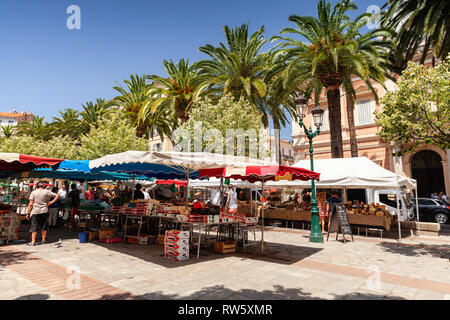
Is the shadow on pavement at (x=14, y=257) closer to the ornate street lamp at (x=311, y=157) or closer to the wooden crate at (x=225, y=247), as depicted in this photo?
the wooden crate at (x=225, y=247)

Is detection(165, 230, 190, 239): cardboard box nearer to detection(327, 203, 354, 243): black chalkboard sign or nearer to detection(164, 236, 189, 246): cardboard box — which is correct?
detection(164, 236, 189, 246): cardboard box

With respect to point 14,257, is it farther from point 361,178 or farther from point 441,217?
point 441,217

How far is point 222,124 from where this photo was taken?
56.6 feet

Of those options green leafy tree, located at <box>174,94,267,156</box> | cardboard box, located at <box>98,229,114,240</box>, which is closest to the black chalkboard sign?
green leafy tree, located at <box>174,94,267,156</box>

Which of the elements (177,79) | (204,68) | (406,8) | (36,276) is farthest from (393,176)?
(177,79)

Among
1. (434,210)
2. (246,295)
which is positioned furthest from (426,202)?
(246,295)

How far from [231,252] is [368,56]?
1227cm

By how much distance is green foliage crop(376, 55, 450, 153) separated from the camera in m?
7.67

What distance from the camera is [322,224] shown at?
514 inches

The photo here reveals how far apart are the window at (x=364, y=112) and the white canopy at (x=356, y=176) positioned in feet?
46.8

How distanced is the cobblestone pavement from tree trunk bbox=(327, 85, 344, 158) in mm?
7550

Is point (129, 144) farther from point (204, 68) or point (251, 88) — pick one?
point (251, 88)

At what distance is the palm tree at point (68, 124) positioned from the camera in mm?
32438
